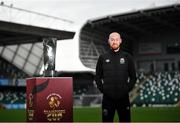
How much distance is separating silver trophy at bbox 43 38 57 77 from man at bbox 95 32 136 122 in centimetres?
119

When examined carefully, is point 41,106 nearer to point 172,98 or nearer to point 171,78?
point 172,98

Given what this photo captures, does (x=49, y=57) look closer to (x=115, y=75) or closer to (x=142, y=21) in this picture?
(x=115, y=75)

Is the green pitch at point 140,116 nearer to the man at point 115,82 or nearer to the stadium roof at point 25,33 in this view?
the man at point 115,82

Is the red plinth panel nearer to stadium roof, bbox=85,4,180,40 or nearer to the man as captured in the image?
the man

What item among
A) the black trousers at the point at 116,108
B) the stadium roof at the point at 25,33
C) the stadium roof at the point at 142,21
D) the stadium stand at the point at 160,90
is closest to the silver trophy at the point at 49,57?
the black trousers at the point at 116,108

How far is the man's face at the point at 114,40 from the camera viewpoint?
6.61 m

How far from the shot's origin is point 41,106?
7398mm

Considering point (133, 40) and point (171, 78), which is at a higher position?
point (133, 40)

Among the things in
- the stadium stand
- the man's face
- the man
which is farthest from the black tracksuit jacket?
the stadium stand

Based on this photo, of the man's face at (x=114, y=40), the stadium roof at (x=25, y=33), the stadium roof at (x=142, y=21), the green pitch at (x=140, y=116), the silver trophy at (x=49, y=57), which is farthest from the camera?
the stadium roof at (x=142, y=21)

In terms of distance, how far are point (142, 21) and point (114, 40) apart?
50.3 m

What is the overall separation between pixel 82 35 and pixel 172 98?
16.6 meters

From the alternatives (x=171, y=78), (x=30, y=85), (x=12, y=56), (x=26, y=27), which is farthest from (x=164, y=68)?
(x=30, y=85)

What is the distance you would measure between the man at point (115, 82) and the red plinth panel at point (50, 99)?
2.98ft
